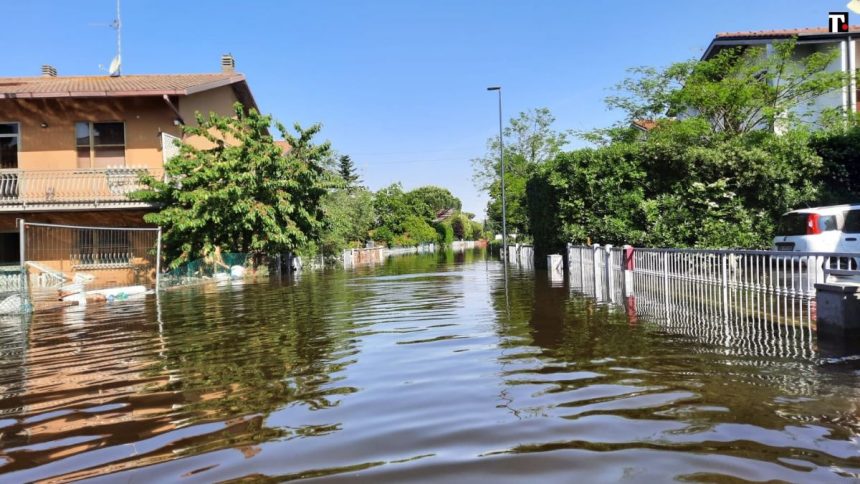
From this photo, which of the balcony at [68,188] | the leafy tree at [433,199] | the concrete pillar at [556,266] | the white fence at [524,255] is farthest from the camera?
the leafy tree at [433,199]

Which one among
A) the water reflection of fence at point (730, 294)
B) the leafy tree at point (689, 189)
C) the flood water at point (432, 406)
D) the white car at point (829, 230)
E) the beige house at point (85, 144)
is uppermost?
the beige house at point (85, 144)

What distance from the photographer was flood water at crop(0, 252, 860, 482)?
3.22 metres

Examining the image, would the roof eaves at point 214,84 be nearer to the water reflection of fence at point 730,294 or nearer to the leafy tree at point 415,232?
the water reflection of fence at point 730,294

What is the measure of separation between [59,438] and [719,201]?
16105mm

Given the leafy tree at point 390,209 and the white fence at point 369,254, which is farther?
the leafy tree at point 390,209

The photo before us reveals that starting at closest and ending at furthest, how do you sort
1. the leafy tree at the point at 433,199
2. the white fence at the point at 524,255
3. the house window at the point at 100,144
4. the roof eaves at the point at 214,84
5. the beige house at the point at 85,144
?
1. the beige house at the point at 85,144
2. the roof eaves at the point at 214,84
3. the house window at the point at 100,144
4. the white fence at the point at 524,255
5. the leafy tree at the point at 433,199

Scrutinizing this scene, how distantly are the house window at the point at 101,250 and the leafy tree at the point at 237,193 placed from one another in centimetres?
135

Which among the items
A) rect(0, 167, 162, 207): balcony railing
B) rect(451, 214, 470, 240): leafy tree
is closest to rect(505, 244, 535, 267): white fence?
rect(0, 167, 162, 207): balcony railing

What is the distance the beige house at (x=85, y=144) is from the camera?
19.0 meters

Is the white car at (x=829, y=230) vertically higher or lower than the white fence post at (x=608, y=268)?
higher

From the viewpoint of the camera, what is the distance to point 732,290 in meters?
8.45

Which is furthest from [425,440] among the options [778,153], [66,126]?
[66,126]

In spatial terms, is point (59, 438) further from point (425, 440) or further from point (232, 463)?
point (425, 440)

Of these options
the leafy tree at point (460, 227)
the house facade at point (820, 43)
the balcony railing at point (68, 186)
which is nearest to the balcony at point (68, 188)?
the balcony railing at point (68, 186)
